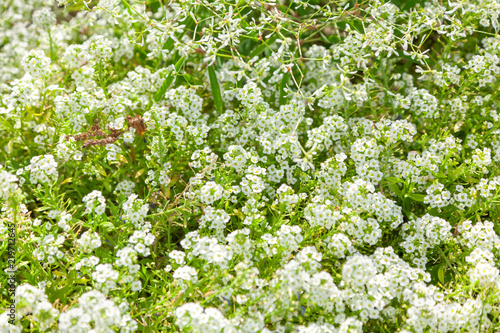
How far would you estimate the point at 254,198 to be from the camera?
3570mm

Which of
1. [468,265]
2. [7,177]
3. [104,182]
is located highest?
[7,177]

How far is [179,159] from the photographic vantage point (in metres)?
4.07

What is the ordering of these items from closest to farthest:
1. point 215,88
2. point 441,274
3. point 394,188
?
point 441,274
point 394,188
point 215,88

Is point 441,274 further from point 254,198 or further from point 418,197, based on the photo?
point 254,198

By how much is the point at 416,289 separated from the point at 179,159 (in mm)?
2191

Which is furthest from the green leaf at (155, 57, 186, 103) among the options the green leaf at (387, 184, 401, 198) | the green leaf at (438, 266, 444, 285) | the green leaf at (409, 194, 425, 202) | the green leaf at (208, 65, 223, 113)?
the green leaf at (438, 266, 444, 285)

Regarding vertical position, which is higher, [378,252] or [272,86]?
[272,86]

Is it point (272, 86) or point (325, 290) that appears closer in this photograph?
point (325, 290)

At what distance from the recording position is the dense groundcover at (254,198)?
117 inches

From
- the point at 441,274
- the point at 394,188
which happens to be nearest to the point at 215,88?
the point at 394,188

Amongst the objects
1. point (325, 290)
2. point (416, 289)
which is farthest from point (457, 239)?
point (325, 290)

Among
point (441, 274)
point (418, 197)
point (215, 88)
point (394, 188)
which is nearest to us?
point (441, 274)

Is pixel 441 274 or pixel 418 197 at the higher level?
pixel 418 197

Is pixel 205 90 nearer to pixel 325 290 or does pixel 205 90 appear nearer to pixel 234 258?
pixel 234 258
